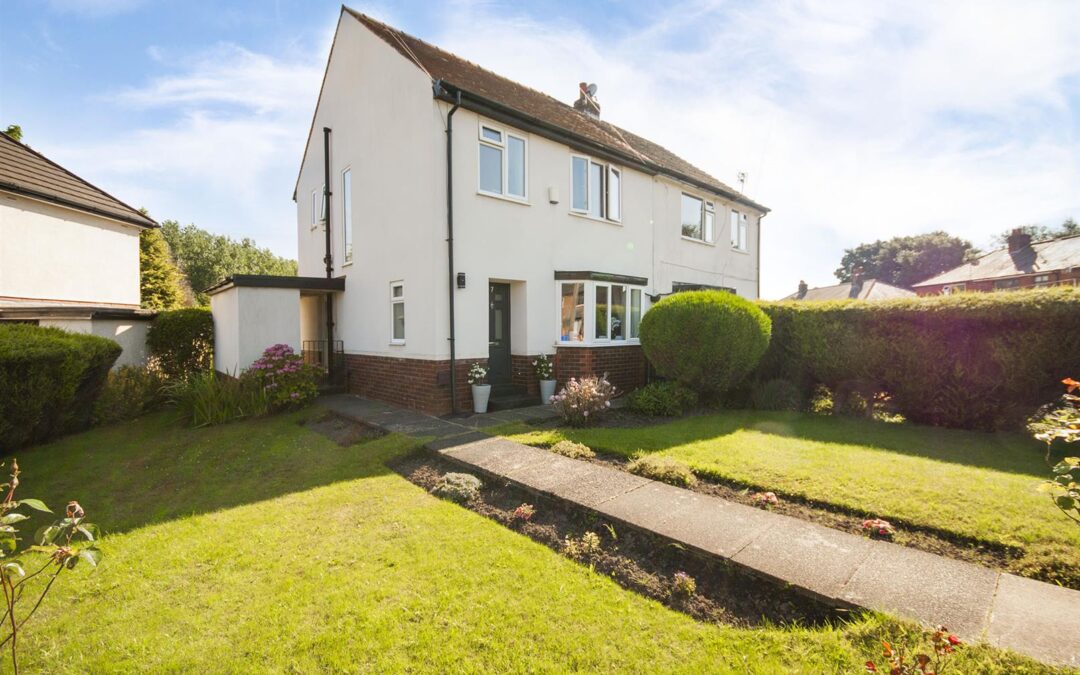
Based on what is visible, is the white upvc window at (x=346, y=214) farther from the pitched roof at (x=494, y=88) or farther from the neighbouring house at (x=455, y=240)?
the pitched roof at (x=494, y=88)

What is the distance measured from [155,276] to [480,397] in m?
24.3

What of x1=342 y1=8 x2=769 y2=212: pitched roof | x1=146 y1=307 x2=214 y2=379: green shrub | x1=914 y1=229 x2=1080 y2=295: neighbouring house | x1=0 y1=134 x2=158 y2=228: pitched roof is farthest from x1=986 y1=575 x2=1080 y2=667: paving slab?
x1=914 y1=229 x2=1080 y2=295: neighbouring house

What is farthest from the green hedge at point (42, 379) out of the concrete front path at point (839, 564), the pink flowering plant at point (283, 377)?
the concrete front path at point (839, 564)

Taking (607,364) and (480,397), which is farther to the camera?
(607,364)

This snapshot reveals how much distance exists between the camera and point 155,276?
77.9ft

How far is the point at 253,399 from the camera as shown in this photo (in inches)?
366

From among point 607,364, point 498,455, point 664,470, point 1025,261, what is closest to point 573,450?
point 498,455

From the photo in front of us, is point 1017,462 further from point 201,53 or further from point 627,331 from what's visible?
point 201,53

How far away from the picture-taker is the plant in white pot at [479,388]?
8.95 m

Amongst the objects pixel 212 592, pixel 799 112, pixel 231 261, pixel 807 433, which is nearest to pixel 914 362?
pixel 807 433

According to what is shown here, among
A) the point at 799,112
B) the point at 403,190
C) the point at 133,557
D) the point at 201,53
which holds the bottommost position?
the point at 133,557

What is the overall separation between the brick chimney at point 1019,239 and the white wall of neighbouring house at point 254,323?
39.8m

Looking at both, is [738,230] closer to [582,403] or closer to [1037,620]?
[582,403]

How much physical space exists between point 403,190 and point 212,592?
817cm
